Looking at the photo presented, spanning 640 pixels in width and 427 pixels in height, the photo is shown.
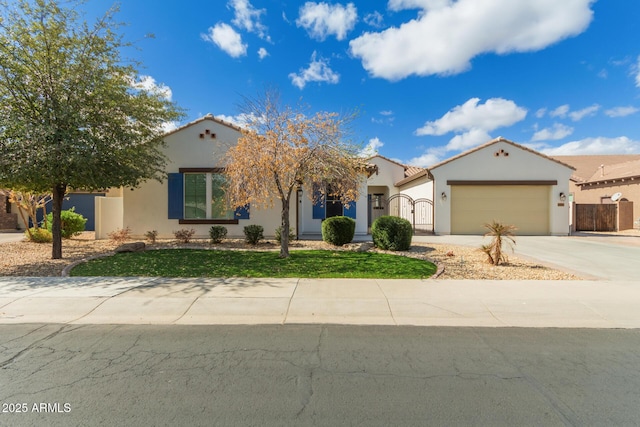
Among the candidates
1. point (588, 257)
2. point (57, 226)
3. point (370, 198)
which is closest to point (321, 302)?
point (57, 226)

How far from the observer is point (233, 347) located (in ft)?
12.6

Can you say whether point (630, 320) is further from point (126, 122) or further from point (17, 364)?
point (126, 122)

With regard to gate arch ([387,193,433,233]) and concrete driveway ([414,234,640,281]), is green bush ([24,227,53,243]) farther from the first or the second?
concrete driveway ([414,234,640,281])

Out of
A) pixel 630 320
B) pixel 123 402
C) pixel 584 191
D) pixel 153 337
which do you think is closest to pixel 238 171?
pixel 153 337

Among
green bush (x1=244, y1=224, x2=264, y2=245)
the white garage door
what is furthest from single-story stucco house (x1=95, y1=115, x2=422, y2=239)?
the white garage door

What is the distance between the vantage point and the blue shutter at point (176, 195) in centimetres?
1328

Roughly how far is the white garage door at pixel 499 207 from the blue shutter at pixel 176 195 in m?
13.2

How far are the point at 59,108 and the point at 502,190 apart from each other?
1842 cm

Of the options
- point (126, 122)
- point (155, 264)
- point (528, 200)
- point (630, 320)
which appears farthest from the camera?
point (528, 200)

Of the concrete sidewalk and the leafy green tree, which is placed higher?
the leafy green tree

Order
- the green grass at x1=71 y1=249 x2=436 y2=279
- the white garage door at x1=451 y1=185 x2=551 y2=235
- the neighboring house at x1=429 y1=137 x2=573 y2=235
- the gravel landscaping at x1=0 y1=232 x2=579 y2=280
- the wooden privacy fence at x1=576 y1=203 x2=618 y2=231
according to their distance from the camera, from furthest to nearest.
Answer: the wooden privacy fence at x1=576 y1=203 x2=618 y2=231 < the white garage door at x1=451 y1=185 x2=551 y2=235 < the neighboring house at x1=429 y1=137 x2=573 y2=235 < the gravel landscaping at x1=0 y1=232 x2=579 y2=280 < the green grass at x1=71 y1=249 x2=436 y2=279

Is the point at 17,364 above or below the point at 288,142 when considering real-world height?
below

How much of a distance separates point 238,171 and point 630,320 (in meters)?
8.43

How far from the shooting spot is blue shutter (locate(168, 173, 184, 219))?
13281mm
